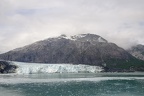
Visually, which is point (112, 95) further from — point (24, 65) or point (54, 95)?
point (24, 65)

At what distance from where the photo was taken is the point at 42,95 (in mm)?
58406

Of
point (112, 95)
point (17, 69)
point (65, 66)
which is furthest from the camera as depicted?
point (65, 66)

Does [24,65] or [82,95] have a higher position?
[24,65]

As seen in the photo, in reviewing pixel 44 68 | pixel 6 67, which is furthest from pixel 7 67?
pixel 44 68

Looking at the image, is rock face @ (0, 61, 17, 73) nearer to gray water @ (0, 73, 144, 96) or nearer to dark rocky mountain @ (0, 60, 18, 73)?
dark rocky mountain @ (0, 60, 18, 73)

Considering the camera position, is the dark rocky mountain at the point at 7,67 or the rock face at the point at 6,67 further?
the rock face at the point at 6,67

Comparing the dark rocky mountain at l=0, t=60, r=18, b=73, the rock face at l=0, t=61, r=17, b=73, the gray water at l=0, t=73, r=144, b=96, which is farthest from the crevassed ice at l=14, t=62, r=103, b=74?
the gray water at l=0, t=73, r=144, b=96

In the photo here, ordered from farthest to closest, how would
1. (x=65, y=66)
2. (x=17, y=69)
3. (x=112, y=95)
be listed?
1. (x=65, y=66)
2. (x=17, y=69)
3. (x=112, y=95)

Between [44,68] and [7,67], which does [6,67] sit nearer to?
[7,67]

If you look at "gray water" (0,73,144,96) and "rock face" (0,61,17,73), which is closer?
"gray water" (0,73,144,96)

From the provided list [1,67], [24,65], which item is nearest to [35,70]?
[24,65]

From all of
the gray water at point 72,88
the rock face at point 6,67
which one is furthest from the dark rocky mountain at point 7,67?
the gray water at point 72,88

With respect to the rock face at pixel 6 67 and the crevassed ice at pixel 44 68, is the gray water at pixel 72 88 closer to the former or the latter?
the crevassed ice at pixel 44 68

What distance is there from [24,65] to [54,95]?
4701 inches
